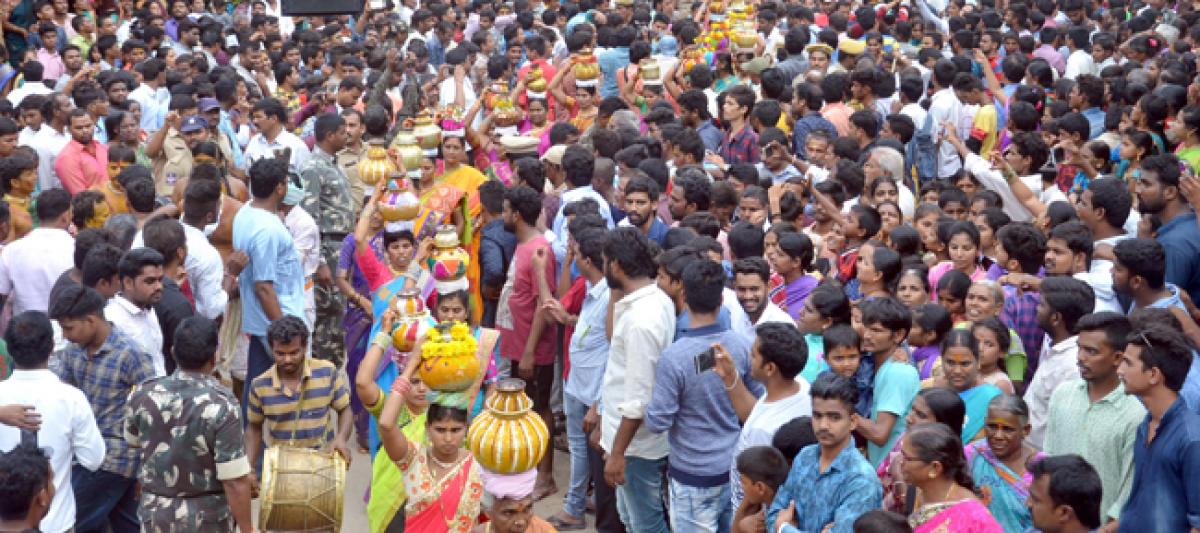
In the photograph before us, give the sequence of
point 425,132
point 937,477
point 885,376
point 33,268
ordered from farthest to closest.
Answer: point 425,132 < point 33,268 < point 885,376 < point 937,477

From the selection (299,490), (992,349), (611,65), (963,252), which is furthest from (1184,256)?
(611,65)

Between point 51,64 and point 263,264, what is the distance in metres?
7.33

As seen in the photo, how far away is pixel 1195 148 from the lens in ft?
28.9

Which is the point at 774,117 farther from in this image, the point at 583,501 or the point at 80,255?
the point at 80,255

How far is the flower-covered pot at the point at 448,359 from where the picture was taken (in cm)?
478

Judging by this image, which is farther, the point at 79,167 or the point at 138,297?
the point at 79,167

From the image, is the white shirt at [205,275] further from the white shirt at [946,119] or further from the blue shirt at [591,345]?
the white shirt at [946,119]

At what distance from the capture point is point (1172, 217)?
7539mm

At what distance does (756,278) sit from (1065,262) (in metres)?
1.61

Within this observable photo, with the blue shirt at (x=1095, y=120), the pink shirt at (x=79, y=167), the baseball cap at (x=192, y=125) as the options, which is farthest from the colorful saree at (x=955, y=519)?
the blue shirt at (x=1095, y=120)

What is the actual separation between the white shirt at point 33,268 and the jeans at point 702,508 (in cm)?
359

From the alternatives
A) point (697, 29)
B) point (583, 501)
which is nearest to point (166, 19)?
point (697, 29)

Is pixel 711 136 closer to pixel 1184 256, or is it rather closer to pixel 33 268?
pixel 1184 256

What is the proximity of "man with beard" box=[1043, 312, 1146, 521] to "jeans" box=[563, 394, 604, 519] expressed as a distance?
2.49 m
